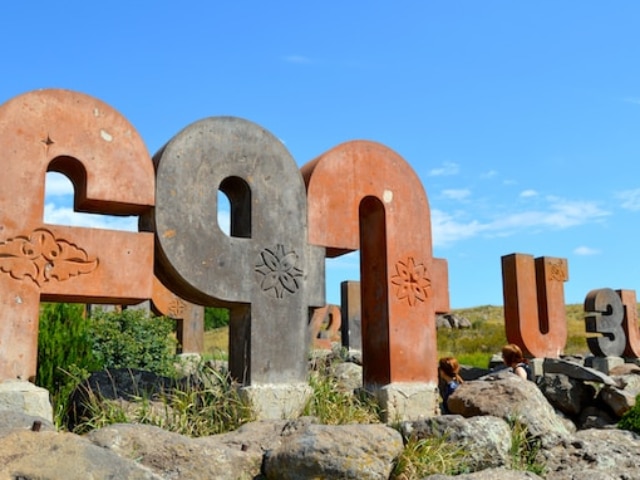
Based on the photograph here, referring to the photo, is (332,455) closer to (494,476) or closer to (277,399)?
(494,476)

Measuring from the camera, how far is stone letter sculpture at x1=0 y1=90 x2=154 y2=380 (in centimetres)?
620

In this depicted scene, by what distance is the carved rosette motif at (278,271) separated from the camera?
7.34 metres

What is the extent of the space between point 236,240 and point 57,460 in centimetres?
390

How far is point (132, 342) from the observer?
12.5 m

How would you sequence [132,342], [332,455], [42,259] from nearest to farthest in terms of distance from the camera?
[332,455]
[42,259]
[132,342]

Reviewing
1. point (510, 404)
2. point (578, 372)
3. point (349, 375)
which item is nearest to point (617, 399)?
point (578, 372)

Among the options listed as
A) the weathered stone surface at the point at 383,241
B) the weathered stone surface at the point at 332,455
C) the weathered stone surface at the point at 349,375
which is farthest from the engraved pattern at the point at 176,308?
the weathered stone surface at the point at 332,455

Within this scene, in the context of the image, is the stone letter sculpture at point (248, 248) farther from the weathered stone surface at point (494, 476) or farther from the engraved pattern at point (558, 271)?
the engraved pattern at point (558, 271)

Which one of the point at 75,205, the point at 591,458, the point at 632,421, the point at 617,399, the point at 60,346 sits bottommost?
the point at 591,458

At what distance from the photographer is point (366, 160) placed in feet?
27.5

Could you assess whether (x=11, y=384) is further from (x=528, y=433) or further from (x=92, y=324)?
(x=92, y=324)

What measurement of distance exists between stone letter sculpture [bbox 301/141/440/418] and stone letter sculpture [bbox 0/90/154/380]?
1.93 meters

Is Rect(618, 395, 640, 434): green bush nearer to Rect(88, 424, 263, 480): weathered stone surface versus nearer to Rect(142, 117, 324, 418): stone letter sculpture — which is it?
Rect(142, 117, 324, 418): stone letter sculpture

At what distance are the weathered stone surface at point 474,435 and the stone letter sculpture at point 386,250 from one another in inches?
72.2
